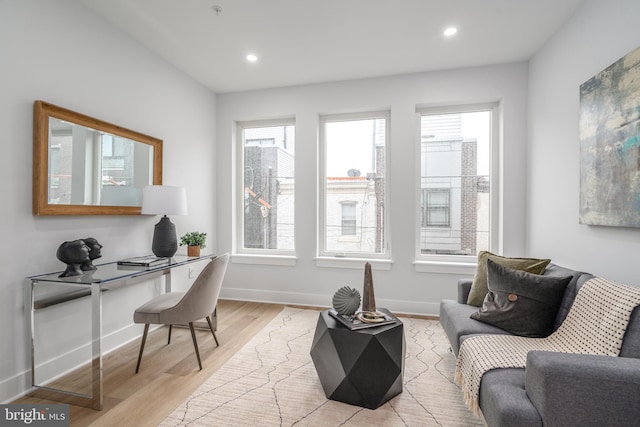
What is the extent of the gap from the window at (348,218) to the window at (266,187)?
65 centimetres

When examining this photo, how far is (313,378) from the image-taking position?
2.08 meters

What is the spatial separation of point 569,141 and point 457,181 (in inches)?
45.1

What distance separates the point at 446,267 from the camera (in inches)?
130

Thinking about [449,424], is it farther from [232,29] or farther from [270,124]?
[270,124]

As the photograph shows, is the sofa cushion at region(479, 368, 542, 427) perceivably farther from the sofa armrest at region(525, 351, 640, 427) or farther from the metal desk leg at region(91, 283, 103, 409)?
A: the metal desk leg at region(91, 283, 103, 409)

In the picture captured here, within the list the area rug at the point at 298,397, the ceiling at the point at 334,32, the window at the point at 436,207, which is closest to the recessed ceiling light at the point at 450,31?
the ceiling at the point at 334,32

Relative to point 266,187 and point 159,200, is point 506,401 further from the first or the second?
point 266,187

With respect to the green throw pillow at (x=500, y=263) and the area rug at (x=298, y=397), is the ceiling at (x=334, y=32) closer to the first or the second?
the green throw pillow at (x=500, y=263)

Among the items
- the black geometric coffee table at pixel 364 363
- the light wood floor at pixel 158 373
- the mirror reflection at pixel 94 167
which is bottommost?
the light wood floor at pixel 158 373

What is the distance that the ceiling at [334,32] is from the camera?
230 centimetres

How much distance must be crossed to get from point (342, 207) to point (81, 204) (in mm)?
2516

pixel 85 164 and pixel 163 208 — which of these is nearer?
pixel 85 164

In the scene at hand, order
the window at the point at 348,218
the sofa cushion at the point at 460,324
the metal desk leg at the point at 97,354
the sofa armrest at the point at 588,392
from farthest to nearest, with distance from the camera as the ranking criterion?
the window at the point at 348,218 < the sofa cushion at the point at 460,324 < the metal desk leg at the point at 97,354 < the sofa armrest at the point at 588,392

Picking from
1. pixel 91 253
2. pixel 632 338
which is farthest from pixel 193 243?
pixel 632 338
